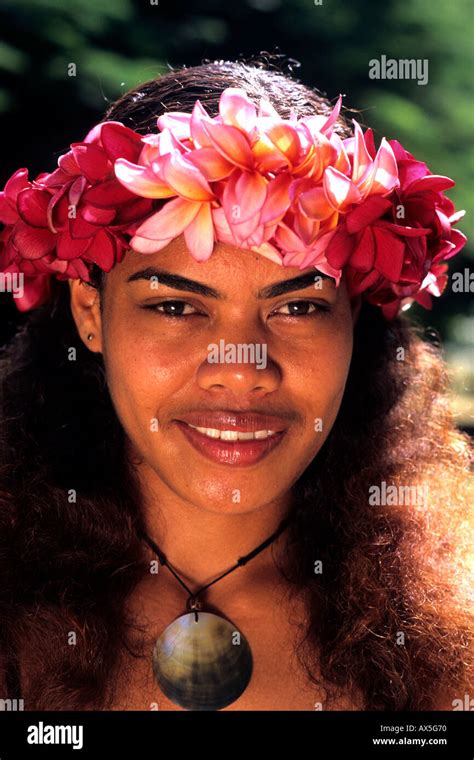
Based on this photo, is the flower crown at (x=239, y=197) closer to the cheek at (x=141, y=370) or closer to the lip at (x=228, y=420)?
the cheek at (x=141, y=370)

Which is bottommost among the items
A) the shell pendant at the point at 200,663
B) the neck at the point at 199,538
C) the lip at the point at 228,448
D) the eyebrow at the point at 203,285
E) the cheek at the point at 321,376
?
the shell pendant at the point at 200,663

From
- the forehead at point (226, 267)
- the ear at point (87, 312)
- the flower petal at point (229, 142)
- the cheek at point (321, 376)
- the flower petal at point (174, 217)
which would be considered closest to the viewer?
the flower petal at point (229, 142)

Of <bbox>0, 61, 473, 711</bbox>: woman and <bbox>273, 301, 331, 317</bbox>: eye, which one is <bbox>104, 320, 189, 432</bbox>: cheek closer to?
<bbox>0, 61, 473, 711</bbox>: woman

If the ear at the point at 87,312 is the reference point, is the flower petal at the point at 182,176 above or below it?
above

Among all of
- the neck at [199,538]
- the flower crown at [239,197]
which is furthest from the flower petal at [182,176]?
the neck at [199,538]

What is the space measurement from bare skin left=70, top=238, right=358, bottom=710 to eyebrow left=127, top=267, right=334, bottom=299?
1cm

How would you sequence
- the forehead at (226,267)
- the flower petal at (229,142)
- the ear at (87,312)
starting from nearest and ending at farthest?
the flower petal at (229,142), the forehead at (226,267), the ear at (87,312)

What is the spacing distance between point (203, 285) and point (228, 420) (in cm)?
32

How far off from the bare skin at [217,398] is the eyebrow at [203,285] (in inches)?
0.4

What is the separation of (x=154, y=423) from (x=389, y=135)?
203 cm

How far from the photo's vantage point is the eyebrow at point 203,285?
2752mm

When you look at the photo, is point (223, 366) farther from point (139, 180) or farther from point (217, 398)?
point (139, 180)

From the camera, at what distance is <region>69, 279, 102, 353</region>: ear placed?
3059mm
